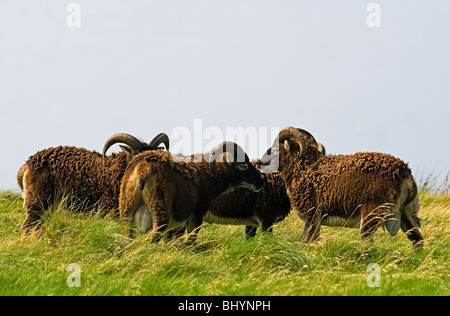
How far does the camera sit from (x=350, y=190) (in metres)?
11.8

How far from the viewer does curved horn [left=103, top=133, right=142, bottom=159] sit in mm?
13289

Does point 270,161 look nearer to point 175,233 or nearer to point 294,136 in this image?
point 294,136

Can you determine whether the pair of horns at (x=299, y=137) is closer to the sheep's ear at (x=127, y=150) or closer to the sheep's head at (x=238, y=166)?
the sheep's head at (x=238, y=166)

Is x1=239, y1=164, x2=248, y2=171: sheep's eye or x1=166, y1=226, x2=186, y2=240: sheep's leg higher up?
x1=239, y1=164, x2=248, y2=171: sheep's eye

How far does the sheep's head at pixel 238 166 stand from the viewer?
1235 cm

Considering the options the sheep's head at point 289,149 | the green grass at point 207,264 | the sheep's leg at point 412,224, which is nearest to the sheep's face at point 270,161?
the sheep's head at point 289,149

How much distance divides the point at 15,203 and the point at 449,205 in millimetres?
11385

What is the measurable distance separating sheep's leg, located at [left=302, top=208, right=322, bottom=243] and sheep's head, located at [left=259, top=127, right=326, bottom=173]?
3.40ft

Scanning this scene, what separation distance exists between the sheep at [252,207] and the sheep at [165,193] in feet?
3.76

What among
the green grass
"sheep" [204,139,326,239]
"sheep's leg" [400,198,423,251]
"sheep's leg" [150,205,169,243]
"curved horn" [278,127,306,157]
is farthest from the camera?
"sheep" [204,139,326,239]

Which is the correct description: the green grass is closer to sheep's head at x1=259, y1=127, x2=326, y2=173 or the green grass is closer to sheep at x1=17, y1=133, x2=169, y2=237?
sheep at x1=17, y1=133, x2=169, y2=237

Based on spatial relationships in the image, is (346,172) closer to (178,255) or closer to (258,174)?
(258,174)

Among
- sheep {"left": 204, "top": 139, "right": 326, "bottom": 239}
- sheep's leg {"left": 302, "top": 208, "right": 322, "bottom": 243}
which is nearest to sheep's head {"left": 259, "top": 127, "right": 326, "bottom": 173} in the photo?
sheep {"left": 204, "top": 139, "right": 326, "bottom": 239}
